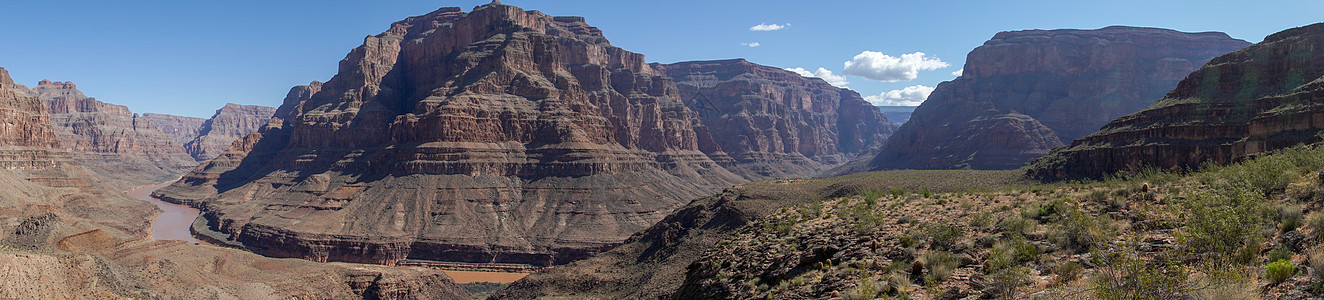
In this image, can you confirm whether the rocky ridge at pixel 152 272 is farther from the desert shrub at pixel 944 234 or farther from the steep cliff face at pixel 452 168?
the desert shrub at pixel 944 234

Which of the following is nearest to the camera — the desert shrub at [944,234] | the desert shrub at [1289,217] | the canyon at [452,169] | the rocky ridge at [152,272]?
the desert shrub at [1289,217]

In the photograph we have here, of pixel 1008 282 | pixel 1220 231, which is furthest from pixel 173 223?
pixel 1220 231

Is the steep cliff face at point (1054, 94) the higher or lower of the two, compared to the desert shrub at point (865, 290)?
higher

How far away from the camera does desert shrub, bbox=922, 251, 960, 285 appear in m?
16.9

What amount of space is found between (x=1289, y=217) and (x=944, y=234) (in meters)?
8.00

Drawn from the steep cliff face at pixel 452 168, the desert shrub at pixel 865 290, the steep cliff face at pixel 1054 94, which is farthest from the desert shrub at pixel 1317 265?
the steep cliff face at pixel 1054 94

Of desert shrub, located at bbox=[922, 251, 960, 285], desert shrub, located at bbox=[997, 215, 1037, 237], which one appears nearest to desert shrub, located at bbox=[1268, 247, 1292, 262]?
desert shrub, located at bbox=[922, 251, 960, 285]

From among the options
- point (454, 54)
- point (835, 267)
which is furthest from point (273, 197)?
point (835, 267)

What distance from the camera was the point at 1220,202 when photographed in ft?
47.5

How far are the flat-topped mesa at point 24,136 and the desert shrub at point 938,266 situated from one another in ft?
481

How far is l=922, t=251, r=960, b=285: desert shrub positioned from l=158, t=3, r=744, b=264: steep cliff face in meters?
69.8

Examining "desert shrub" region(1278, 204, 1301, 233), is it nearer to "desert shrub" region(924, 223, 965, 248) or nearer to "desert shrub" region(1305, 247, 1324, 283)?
"desert shrub" region(1305, 247, 1324, 283)

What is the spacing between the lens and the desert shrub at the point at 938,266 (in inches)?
667

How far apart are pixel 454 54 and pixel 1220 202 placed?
145 meters
